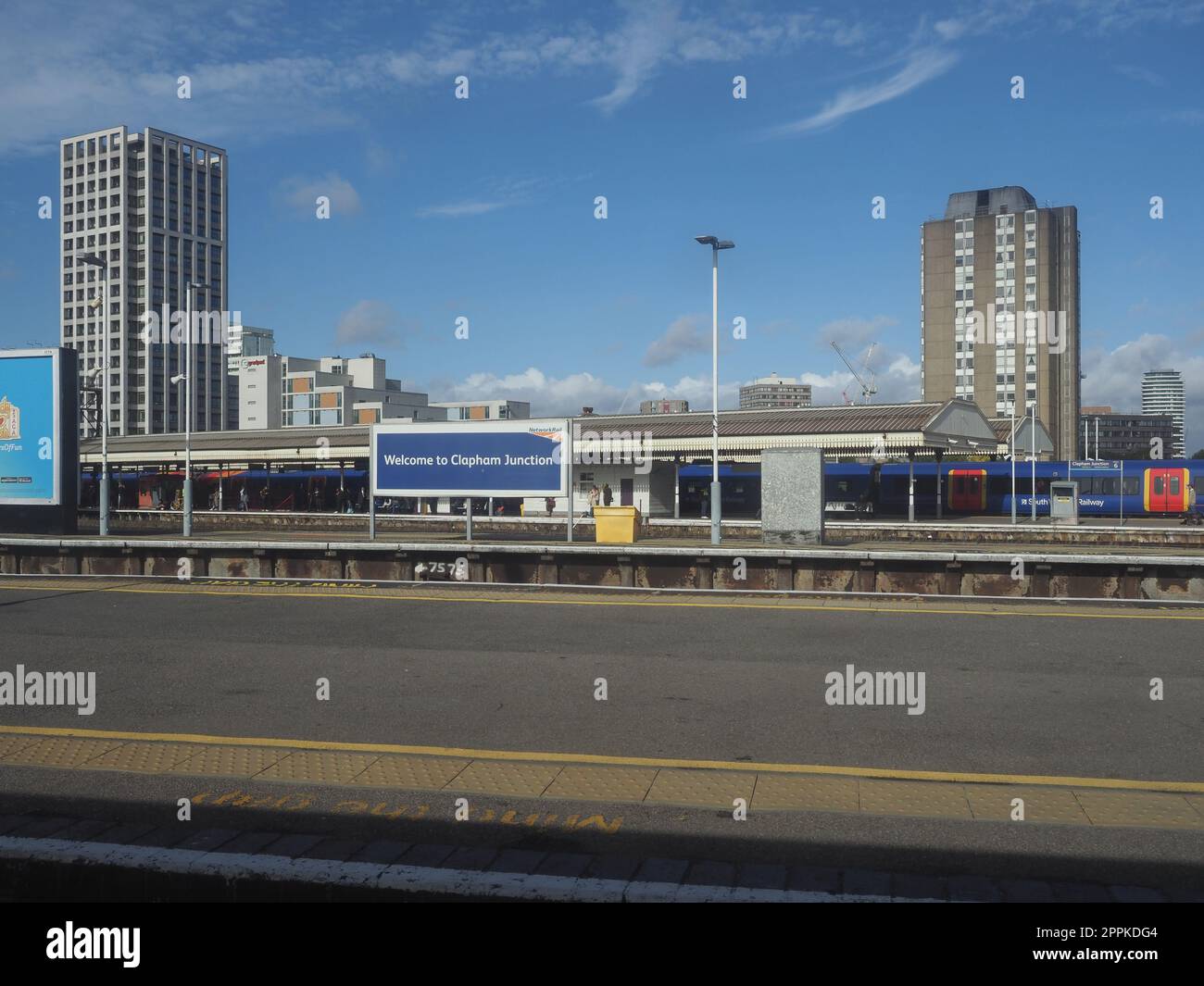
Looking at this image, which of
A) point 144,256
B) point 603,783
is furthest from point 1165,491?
point 144,256

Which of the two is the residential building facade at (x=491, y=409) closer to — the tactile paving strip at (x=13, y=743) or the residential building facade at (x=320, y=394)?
the residential building facade at (x=320, y=394)

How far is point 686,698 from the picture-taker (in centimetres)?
893

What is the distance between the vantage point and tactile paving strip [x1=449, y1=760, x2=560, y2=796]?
6266 mm

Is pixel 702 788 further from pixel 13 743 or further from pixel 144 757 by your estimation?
pixel 13 743

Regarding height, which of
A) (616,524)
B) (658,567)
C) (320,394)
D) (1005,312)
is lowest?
(658,567)

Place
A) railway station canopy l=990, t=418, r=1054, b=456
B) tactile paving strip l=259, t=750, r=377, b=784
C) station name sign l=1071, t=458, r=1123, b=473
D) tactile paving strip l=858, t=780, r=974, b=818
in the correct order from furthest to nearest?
station name sign l=1071, t=458, r=1123, b=473 → railway station canopy l=990, t=418, r=1054, b=456 → tactile paving strip l=259, t=750, r=377, b=784 → tactile paving strip l=858, t=780, r=974, b=818

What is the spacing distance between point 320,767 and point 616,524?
16819mm

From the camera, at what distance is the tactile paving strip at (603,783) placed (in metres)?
6.14

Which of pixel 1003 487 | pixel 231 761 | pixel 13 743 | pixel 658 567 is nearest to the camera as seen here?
pixel 231 761

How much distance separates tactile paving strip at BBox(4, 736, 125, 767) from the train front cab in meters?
48.2

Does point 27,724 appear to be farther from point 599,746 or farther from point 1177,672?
point 1177,672
